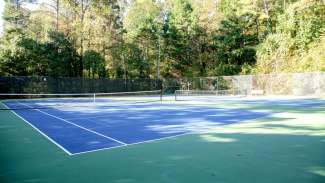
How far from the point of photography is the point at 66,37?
1355 inches

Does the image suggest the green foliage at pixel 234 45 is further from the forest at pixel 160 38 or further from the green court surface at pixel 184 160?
the green court surface at pixel 184 160

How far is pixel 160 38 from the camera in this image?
42.6 metres

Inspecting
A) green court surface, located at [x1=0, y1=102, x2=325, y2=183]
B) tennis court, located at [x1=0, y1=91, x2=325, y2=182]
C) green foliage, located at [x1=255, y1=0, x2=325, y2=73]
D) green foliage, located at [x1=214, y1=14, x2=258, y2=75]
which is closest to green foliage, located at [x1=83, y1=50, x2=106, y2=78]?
green foliage, located at [x1=214, y1=14, x2=258, y2=75]

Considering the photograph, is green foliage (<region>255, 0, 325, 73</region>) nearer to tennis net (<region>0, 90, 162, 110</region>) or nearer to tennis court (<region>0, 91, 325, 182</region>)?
tennis net (<region>0, 90, 162, 110</region>)

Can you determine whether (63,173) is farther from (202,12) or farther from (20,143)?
(202,12)

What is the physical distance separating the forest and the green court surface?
24963 millimetres

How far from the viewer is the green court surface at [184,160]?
502cm

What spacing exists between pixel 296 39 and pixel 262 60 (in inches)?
159

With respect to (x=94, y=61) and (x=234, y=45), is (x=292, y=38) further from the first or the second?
(x=94, y=61)

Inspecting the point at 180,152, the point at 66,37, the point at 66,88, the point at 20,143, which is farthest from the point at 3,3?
the point at 180,152

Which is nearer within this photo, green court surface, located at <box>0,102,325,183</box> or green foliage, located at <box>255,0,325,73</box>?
green court surface, located at <box>0,102,325,183</box>

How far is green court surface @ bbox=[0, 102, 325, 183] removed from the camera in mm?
5023

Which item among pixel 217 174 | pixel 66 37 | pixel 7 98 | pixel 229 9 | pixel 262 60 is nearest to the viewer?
pixel 217 174

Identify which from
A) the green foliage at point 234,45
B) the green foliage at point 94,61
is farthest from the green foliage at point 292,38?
the green foliage at point 94,61
